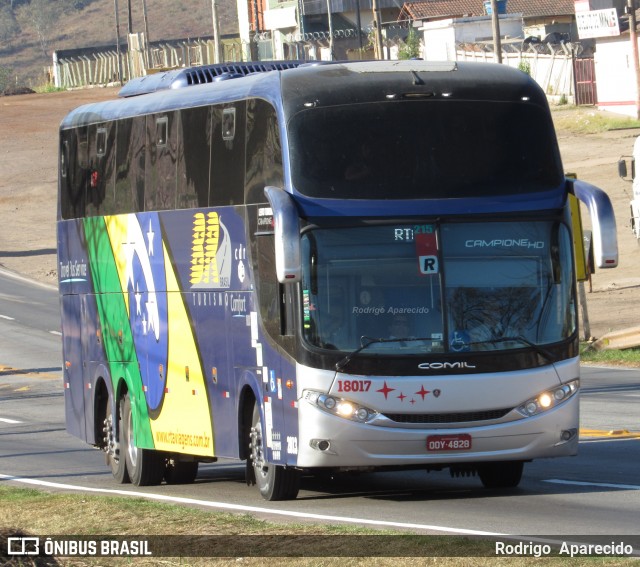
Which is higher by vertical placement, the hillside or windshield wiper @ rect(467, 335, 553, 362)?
windshield wiper @ rect(467, 335, 553, 362)

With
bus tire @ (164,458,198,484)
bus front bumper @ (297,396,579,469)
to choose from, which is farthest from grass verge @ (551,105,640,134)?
bus front bumper @ (297,396,579,469)

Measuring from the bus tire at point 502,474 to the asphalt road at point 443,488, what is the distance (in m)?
0.11

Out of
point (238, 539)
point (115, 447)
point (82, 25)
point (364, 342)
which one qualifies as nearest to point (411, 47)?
point (115, 447)

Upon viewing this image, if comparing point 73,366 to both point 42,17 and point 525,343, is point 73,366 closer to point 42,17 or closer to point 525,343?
point 525,343

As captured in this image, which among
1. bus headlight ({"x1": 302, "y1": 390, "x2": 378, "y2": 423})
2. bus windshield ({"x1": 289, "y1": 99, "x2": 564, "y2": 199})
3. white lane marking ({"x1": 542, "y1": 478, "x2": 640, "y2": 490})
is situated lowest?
white lane marking ({"x1": 542, "y1": 478, "x2": 640, "y2": 490})

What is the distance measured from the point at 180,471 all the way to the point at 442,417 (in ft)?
17.0

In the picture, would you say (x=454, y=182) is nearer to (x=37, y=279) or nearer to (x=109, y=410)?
(x=109, y=410)

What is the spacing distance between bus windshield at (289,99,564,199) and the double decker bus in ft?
0.05

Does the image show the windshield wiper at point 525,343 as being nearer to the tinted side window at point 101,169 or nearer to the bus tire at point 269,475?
the bus tire at point 269,475

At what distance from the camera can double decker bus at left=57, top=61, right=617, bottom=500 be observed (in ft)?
40.7

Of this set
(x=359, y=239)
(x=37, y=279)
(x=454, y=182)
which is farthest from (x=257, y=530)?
(x=37, y=279)

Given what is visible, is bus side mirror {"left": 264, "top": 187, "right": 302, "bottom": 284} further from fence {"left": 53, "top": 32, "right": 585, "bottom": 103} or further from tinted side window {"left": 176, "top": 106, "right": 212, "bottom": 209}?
fence {"left": 53, "top": 32, "right": 585, "bottom": 103}

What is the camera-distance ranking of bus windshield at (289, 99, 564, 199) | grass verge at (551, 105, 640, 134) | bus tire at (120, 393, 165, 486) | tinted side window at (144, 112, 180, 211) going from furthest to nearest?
grass verge at (551, 105, 640, 134)
bus tire at (120, 393, 165, 486)
tinted side window at (144, 112, 180, 211)
bus windshield at (289, 99, 564, 199)

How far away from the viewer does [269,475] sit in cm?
1342
